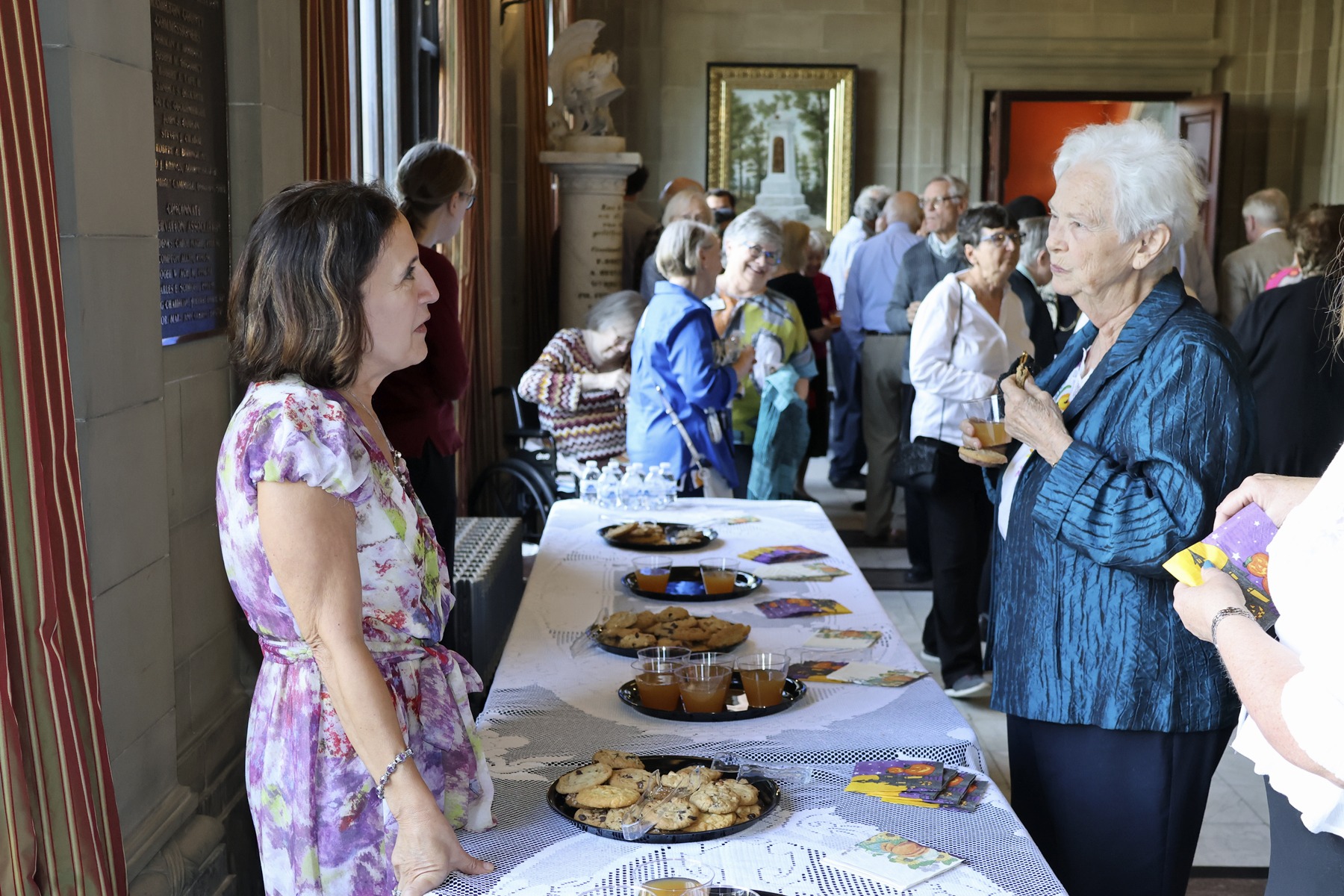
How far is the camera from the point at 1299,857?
1.34m

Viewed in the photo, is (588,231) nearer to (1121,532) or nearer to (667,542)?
(667,542)

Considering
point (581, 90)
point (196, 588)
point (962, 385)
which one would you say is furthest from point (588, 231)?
point (196, 588)

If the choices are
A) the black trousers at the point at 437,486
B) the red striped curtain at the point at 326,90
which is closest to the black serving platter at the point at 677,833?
the black trousers at the point at 437,486

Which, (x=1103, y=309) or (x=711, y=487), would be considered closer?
(x=1103, y=309)

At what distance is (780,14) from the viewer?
10883 millimetres

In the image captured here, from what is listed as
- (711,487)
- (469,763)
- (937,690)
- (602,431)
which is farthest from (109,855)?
(602,431)

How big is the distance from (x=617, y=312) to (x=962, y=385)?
1.74 m

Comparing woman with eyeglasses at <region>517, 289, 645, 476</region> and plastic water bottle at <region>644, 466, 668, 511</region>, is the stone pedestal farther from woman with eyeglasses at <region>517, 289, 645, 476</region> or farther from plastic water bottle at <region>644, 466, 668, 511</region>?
Result: plastic water bottle at <region>644, 466, 668, 511</region>

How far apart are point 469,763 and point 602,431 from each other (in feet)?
12.4

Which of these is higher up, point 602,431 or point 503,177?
point 503,177

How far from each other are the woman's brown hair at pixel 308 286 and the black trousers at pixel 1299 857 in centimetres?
117

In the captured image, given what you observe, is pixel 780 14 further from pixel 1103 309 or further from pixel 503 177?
pixel 1103 309

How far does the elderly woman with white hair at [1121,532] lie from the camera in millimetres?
1979

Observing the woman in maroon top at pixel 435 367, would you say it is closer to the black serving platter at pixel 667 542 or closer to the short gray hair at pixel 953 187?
the black serving platter at pixel 667 542
